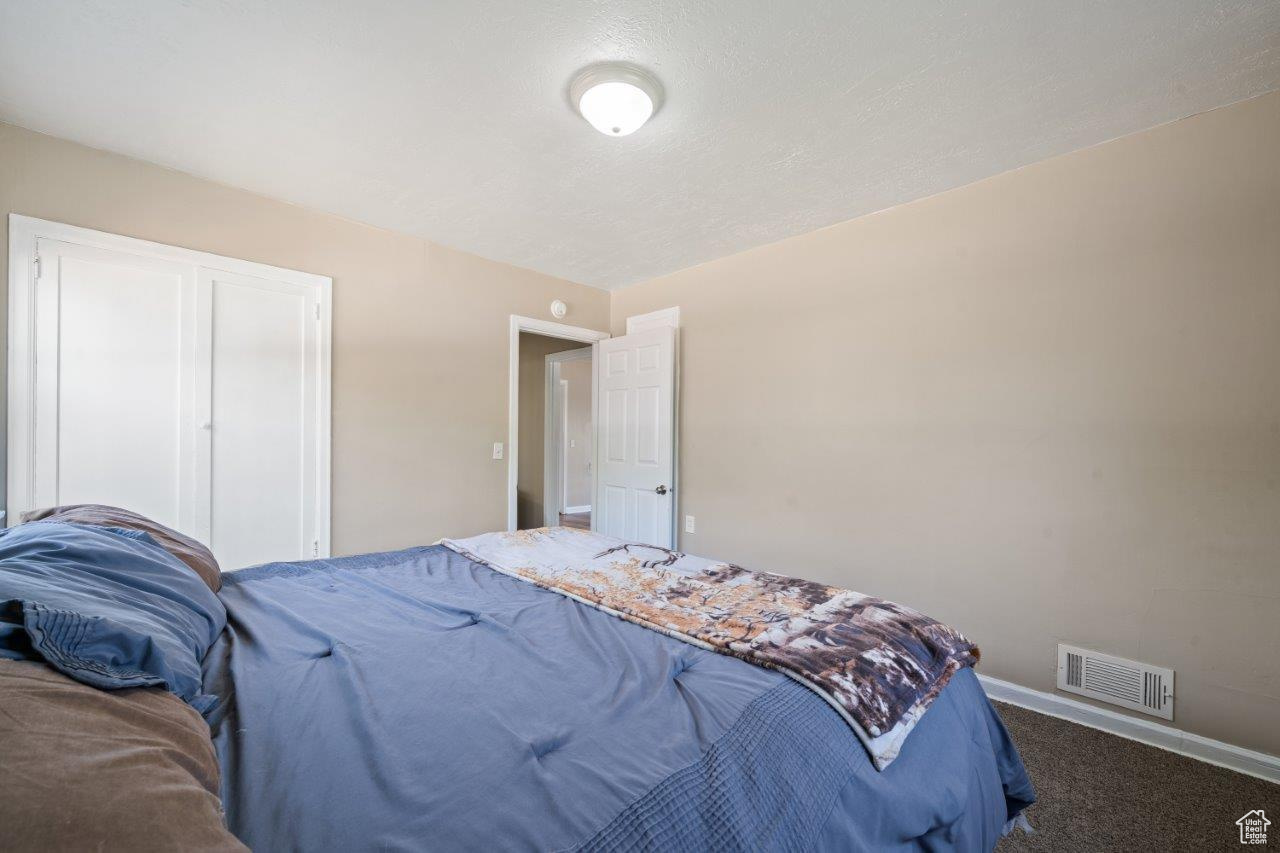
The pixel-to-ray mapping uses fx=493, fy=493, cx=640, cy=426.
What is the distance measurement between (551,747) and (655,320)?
350 cm

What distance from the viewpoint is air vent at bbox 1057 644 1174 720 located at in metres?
2.00

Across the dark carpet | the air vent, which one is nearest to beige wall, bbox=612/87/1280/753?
the air vent

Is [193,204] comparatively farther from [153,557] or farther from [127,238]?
[153,557]

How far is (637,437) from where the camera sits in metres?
3.94

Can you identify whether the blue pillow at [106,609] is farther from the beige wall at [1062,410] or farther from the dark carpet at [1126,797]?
the beige wall at [1062,410]

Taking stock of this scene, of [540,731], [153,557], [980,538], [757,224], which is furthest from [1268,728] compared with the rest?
[153,557]

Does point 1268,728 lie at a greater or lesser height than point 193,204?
lesser

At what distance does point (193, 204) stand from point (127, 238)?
33 cm

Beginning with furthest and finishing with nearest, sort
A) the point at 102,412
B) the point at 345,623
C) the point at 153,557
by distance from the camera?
1. the point at 102,412
2. the point at 345,623
3. the point at 153,557

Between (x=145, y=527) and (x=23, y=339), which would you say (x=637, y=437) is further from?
(x=23, y=339)

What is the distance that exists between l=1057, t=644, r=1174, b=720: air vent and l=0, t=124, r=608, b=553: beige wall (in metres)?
3.32

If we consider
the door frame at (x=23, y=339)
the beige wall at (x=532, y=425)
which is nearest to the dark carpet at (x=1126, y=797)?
the door frame at (x=23, y=339)

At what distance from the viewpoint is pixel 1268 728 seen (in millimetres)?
1826

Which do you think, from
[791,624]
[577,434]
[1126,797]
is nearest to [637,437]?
[791,624]
